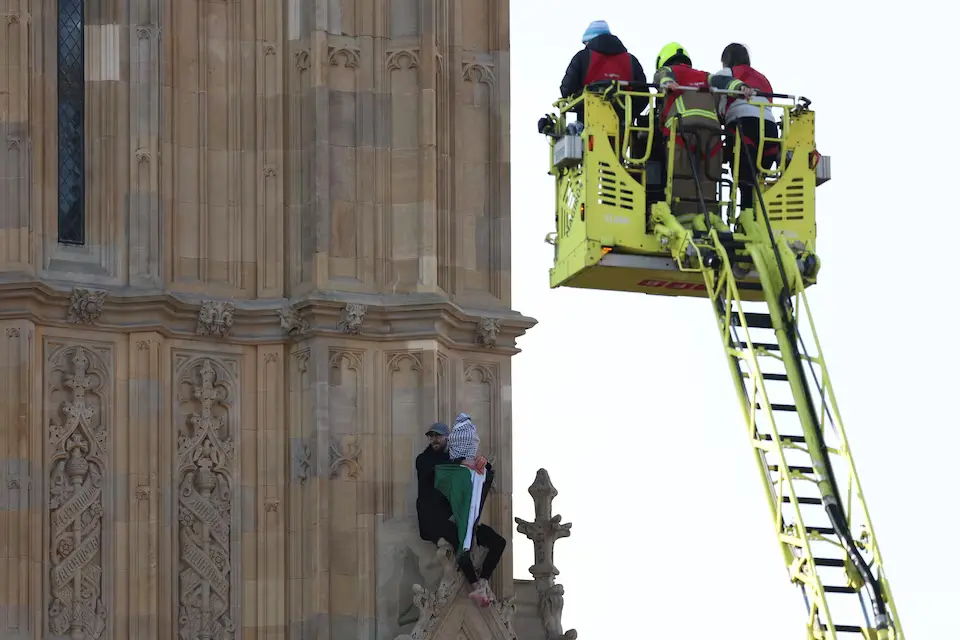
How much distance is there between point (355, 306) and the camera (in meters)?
30.0

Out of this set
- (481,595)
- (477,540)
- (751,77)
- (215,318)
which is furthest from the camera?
(751,77)

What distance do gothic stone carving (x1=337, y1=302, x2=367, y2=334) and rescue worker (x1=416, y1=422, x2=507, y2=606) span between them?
120 cm

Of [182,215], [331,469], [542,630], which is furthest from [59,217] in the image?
[542,630]

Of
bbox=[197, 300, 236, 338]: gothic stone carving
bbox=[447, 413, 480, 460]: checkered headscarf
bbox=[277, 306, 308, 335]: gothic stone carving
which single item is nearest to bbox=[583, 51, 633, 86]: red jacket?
bbox=[277, 306, 308, 335]: gothic stone carving

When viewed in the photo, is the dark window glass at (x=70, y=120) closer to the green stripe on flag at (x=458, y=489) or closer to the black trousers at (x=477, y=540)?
the green stripe on flag at (x=458, y=489)

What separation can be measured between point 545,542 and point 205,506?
3.29 m

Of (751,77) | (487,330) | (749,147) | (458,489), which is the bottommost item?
(458,489)

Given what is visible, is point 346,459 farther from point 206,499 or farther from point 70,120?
point 70,120

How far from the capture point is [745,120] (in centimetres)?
3170

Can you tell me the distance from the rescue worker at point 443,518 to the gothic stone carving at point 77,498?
9.61ft

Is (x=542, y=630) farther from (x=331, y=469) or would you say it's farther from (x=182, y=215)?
(x=182, y=215)

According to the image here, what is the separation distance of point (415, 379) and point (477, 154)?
258 cm

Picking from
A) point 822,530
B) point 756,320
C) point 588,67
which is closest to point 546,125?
point 588,67

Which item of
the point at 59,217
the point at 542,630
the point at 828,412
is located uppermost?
the point at 59,217
